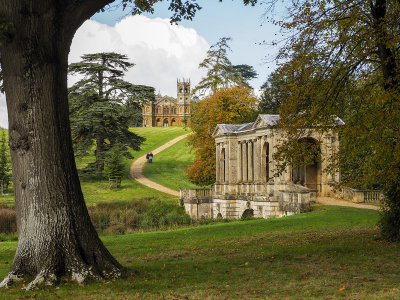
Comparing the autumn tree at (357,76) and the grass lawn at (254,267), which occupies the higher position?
the autumn tree at (357,76)

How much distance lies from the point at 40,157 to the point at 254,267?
439 cm

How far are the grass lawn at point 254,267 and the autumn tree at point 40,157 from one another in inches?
19.8

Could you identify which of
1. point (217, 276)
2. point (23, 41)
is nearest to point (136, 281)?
point (217, 276)

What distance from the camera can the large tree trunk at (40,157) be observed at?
8531mm

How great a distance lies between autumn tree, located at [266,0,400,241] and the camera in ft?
38.9

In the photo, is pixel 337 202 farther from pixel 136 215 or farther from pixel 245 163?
pixel 136 215

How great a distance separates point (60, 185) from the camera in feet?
28.6

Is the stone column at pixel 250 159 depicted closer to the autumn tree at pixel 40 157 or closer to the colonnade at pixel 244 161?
the colonnade at pixel 244 161

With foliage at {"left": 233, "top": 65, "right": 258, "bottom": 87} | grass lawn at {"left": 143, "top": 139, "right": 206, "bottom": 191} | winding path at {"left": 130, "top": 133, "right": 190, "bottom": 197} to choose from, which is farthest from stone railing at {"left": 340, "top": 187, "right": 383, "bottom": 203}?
foliage at {"left": 233, "top": 65, "right": 258, "bottom": 87}

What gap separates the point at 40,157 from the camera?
862 cm

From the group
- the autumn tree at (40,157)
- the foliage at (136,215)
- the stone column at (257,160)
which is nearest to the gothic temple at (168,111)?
the foliage at (136,215)

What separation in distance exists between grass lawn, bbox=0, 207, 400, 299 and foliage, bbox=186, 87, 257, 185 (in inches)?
1115

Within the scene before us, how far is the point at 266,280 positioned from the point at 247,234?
26.5 feet

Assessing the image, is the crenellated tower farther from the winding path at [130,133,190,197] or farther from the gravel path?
the gravel path
